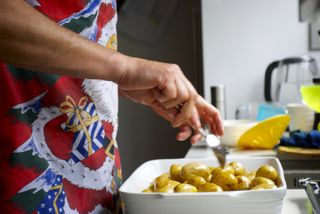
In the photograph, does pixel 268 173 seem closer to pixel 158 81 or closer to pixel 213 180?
pixel 213 180

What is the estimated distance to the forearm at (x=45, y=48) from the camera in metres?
0.53

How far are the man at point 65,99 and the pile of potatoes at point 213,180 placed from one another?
81 millimetres

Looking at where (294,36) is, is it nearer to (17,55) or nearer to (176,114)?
(176,114)

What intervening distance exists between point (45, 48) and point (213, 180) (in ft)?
0.94

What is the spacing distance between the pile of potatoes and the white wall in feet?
4.89

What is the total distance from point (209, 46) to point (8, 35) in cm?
172

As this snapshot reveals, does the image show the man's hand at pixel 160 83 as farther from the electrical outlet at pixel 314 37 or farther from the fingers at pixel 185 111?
the electrical outlet at pixel 314 37

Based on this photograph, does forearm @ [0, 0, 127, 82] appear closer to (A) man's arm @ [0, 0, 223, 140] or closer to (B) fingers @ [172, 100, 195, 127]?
(A) man's arm @ [0, 0, 223, 140]

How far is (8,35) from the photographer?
523 mm

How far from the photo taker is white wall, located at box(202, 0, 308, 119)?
213 centimetres

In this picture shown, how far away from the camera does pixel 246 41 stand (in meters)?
2.16

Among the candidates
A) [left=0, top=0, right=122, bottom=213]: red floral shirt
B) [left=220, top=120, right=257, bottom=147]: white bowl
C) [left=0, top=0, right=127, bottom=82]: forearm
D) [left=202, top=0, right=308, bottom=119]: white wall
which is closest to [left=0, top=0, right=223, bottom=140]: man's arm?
[left=0, top=0, right=127, bottom=82]: forearm

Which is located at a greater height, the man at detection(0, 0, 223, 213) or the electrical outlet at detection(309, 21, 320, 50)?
the electrical outlet at detection(309, 21, 320, 50)

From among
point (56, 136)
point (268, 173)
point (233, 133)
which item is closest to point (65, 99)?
point (56, 136)
